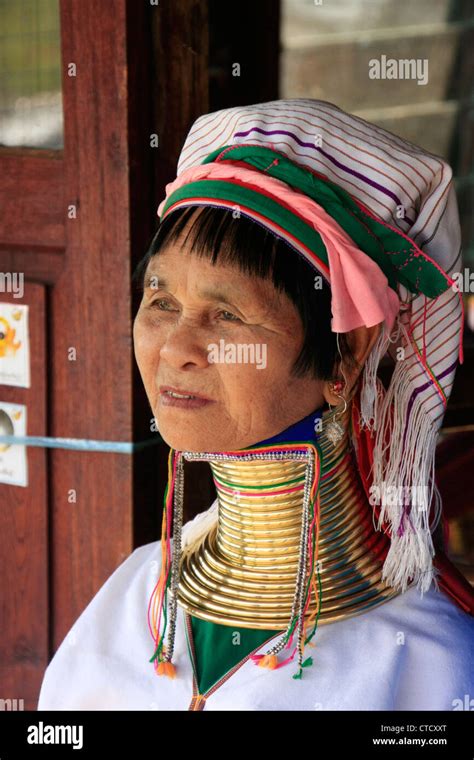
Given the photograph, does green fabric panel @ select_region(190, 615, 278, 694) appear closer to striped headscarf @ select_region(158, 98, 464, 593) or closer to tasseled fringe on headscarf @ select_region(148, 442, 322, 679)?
tasseled fringe on headscarf @ select_region(148, 442, 322, 679)

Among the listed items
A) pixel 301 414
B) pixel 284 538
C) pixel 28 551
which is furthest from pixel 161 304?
pixel 28 551

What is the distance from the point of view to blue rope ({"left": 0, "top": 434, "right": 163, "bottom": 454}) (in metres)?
2.27

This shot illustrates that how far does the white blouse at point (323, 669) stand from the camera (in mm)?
1639

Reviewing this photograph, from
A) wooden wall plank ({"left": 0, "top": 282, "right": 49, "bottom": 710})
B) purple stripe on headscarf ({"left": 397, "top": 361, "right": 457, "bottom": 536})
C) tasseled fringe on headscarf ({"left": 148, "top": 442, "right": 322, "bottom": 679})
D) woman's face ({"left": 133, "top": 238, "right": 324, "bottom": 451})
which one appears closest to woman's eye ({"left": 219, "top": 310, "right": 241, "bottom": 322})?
woman's face ({"left": 133, "top": 238, "right": 324, "bottom": 451})

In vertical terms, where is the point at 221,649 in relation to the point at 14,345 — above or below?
below

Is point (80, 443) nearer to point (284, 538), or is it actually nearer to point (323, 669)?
point (284, 538)

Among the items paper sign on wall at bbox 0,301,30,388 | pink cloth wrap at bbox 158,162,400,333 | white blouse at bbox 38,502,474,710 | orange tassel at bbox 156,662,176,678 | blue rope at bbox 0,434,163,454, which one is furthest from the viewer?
paper sign on wall at bbox 0,301,30,388

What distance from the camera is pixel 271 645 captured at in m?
1.71

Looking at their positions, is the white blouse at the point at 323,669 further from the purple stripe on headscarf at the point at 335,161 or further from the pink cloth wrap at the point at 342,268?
the purple stripe on headscarf at the point at 335,161

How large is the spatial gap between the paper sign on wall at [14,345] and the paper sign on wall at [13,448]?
6 centimetres

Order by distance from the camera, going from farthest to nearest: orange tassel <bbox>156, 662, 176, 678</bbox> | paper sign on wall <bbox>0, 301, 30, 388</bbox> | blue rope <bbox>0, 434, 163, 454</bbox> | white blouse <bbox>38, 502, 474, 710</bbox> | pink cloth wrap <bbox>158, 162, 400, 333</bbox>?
paper sign on wall <bbox>0, 301, 30, 388</bbox> → blue rope <bbox>0, 434, 163, 454</bbox> → orange tassel <bbox>156, 662, 176, 678</bbox> → white blouse <bbox>38, 502, 474, 710</bbox> → pink cloth wrap <bbox>158, 162, 400, 333</bbox>

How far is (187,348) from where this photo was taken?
1.58 meters

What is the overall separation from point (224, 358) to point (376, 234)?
300mm

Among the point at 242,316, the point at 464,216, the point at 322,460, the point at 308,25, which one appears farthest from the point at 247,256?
the point at 464,216
